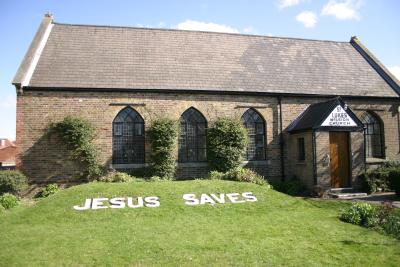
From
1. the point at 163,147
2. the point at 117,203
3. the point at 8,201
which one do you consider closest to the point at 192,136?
the point at 163,147

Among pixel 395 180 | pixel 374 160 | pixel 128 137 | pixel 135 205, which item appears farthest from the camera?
pixel 374 160

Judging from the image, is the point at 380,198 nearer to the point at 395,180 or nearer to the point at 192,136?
the point at 395,180

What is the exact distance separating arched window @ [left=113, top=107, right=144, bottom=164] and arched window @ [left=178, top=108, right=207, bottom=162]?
216 cm

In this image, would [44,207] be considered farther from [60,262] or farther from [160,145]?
[160,145]

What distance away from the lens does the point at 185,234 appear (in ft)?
35.5

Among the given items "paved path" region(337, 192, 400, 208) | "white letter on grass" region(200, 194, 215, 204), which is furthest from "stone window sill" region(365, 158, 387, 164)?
"white letter on grass" region(200, 194, 215, 204)

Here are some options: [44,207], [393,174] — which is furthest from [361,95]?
[44,207]

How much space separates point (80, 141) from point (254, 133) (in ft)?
30.5

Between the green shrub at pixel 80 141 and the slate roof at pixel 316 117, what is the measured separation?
10632 millimetres

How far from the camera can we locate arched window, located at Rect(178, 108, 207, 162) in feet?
66.0

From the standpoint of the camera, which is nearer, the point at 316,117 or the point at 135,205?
the point at 135,205

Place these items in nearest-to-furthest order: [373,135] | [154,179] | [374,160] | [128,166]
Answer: [154,179]
[128,166]
[374,160]
[373,135]

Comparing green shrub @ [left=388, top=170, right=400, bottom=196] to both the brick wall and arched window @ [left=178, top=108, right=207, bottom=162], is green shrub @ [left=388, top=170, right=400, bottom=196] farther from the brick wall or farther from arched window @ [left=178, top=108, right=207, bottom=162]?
arched window @ [left=178, top=108, right=207, bottom=162]

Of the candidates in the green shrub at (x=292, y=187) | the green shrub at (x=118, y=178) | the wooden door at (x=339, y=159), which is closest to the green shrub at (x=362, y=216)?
the green shrub at (x=292, y=187)
